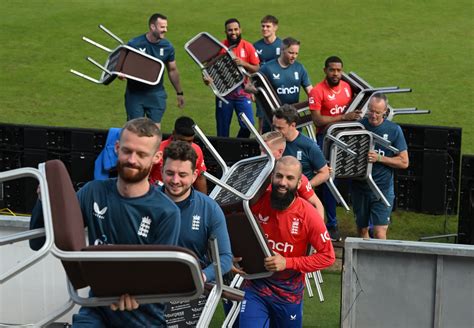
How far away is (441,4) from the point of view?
25938 mm

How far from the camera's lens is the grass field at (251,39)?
1744 centimetres

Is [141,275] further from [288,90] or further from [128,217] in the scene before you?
[288,90]

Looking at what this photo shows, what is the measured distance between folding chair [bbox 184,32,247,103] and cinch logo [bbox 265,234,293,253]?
232 inches

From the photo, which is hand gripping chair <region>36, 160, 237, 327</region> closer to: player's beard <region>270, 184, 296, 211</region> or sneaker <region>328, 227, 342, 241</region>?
player's beard <region>270, 184, 296, 211</region>

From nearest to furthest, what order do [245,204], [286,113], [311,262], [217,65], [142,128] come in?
1. [142,128]
2. [245,204]
3. [311,262]
4. [286,113]
5. [217,65]

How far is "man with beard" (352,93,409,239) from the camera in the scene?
1054cm

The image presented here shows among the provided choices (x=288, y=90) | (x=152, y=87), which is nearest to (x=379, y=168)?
(x=288, y=90)

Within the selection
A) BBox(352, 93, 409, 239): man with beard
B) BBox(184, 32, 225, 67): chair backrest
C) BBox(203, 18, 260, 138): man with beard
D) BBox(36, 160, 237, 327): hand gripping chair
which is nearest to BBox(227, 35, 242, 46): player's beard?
BBox(203, 18, 260, 138): man with beard

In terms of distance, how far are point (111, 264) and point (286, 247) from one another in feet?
9.82

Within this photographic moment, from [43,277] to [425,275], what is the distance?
2737 mm

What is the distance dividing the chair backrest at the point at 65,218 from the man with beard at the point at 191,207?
126cm

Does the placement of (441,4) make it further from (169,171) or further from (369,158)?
(169,171)

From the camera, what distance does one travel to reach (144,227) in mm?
5445

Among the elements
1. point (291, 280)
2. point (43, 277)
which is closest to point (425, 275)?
point (291, 280)
